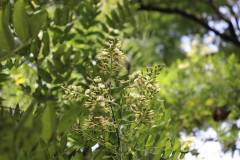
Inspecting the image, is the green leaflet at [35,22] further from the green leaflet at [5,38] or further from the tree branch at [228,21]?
the tree branch at [228,21]

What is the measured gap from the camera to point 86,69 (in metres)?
2.08

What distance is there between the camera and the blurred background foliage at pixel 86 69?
1.28 meters

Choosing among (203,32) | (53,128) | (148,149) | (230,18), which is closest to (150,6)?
(230,18)

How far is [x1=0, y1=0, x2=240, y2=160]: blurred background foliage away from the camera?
1284 mm

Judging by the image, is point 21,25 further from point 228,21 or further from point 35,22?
point 228,21

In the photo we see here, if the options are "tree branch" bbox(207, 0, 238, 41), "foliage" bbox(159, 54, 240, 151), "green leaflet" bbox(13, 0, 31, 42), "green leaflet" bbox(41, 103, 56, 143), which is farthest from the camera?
"tree branch" bbox(207, 0, 238, 41)

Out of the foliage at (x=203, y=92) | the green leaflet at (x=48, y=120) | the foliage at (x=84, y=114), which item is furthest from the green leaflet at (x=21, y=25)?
the foliage at (x=203, y=92)

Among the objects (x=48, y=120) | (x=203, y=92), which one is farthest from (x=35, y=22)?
(x=203, y=92)

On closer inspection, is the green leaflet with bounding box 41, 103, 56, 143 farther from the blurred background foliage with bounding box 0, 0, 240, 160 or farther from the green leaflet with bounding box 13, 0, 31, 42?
the green leaflet with bounding box 13, 0, 31, 42

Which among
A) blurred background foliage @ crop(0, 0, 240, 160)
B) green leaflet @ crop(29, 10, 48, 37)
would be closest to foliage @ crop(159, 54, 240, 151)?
blurred background foliage @ crop(0, 0, 240, 160)

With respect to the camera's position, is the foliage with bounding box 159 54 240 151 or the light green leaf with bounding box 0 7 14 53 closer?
the light green leaf with bounding box 0 7 14 53

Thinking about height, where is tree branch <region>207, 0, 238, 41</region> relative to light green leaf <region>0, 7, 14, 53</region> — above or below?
above

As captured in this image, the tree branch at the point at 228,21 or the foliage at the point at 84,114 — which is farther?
the tree branch at the point at 228,21

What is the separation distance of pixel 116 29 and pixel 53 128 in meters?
1.86
